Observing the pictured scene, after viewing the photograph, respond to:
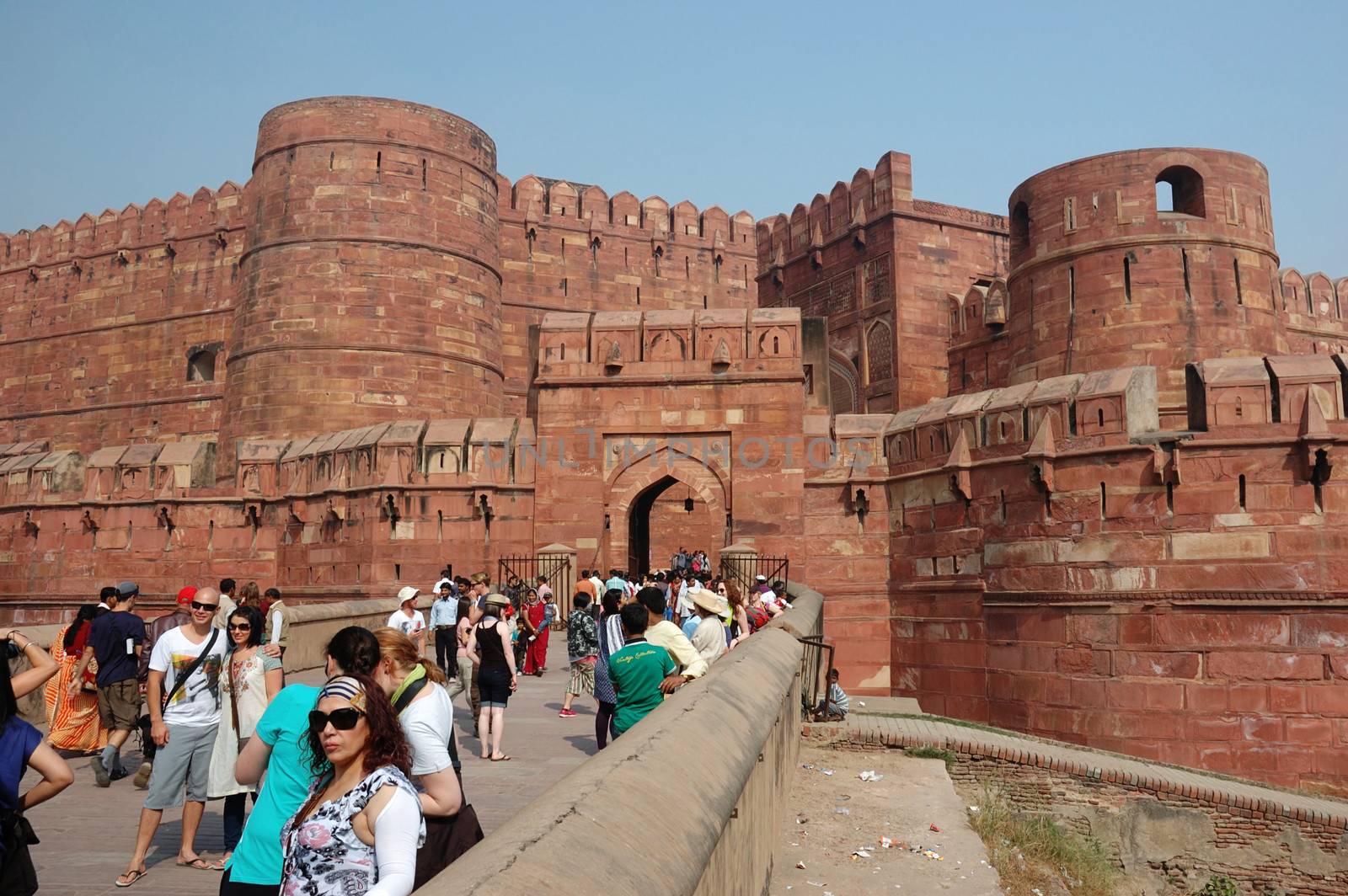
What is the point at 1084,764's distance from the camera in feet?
29.2

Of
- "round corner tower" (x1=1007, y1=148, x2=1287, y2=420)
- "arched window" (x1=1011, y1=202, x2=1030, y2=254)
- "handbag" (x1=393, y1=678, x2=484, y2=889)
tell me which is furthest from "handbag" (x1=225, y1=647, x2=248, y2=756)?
"arched window" (x1=1011, y1=202, x2=1030, y2=254)

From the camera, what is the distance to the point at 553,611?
14484 millimetres

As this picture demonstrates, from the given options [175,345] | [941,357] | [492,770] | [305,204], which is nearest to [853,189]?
[941,357]

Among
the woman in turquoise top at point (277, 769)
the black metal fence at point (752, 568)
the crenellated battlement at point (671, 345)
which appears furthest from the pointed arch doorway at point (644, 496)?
the woman in turquoise top at point (277, 769)

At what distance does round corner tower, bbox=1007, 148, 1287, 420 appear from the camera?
16922mm

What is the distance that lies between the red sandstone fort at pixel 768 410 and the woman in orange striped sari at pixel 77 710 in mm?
9015

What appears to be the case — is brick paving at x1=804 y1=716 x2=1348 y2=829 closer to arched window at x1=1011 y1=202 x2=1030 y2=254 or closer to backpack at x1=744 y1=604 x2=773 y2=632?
backpack at x1=744 y1=604 x2=773 y2=632

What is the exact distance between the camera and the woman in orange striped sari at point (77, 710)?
672cm

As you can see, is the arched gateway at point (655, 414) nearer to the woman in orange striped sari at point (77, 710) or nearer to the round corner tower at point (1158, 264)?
the round corner tower at point (1158, 264)

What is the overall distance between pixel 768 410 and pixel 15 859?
44.4 ft

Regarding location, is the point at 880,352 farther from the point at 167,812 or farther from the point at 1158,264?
the point at 167,812

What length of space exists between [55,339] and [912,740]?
2976 centimetres

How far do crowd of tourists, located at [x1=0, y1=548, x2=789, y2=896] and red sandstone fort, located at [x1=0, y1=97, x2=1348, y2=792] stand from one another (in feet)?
15.8

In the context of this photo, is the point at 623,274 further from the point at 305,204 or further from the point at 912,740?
the point at 912,740
